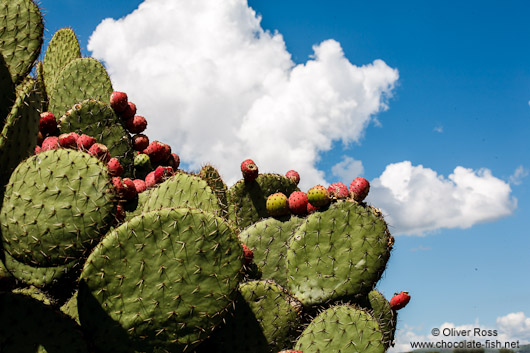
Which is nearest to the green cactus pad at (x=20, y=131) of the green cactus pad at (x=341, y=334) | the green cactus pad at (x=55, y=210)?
the green cactus pad at (x=55, y=210)

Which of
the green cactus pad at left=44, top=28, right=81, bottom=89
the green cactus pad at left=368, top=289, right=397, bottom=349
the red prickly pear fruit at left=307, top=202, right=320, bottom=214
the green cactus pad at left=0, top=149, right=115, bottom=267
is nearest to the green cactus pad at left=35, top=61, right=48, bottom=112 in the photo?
the green cactus pad at left=44, top=28, right=81, bottom=89

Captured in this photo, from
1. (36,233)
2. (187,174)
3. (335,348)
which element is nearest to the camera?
(36,233)

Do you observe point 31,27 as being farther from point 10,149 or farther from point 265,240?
point 265,240

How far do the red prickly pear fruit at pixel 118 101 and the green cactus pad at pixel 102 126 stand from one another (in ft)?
0.19

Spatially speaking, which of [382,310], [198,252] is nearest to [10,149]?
[198,252]

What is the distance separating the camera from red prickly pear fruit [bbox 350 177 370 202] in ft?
13.3

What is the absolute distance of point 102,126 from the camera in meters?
4.67

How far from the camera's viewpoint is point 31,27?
3.55 meters

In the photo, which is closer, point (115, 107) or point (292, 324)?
point (292, 324)

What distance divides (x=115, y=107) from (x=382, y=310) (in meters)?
3.03

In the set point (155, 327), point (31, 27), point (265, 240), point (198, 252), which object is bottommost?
point (155, 327)

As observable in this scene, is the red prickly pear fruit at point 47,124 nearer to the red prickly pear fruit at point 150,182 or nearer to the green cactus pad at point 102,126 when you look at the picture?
the green cactus pad at point 102,126

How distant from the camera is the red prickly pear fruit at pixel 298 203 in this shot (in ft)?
13.9

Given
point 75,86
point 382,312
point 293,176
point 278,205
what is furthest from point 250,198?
point 75,86
